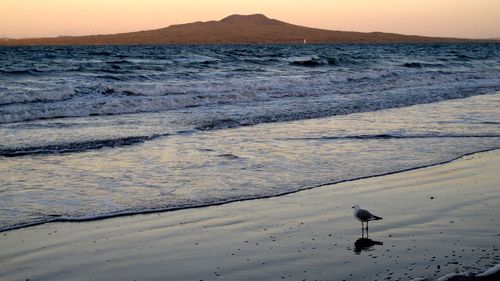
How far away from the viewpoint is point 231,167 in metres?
10.7

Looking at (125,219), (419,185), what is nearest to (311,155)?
(419,185)

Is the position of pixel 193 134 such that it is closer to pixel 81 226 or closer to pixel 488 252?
pixel 81 226

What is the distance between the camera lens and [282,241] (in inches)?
261

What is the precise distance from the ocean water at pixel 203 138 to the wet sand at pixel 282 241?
690 millimetres

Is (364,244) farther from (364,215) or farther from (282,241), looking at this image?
(282,241)

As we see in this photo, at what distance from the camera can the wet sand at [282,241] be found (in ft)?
18.9

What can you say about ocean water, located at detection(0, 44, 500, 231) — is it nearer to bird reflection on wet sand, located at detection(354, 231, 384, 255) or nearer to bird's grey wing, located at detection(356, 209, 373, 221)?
bird's grey wing, located at detection(356, 209, 373, 221)

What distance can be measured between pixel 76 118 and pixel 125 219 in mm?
11416

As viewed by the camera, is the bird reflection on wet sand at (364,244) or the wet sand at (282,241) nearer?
the wet sand at (282,241)

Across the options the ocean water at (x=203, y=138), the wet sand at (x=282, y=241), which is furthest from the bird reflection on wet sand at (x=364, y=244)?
the ocean water at (x=203, y=138)

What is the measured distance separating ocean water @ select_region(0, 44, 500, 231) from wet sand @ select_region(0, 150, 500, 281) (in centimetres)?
69

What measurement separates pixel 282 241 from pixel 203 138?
7.68m

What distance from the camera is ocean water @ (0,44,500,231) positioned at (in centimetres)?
906

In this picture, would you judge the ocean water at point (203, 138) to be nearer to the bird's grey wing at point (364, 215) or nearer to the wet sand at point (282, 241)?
the wet sand at point (282, 241)
